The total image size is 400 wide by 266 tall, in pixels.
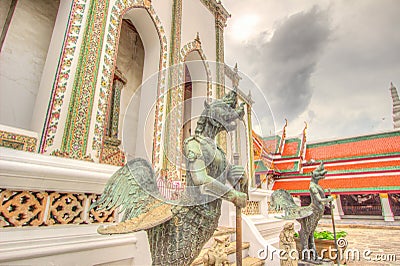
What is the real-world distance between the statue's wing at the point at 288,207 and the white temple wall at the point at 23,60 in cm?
345

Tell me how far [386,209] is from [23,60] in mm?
13549

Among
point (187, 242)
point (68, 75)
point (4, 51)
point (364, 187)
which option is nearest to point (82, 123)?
point (68, 75)

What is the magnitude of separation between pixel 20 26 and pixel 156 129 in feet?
8.71

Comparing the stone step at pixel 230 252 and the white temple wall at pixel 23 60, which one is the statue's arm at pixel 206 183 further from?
the white temple wall at pixel 23 60

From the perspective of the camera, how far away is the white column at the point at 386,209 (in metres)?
9.61

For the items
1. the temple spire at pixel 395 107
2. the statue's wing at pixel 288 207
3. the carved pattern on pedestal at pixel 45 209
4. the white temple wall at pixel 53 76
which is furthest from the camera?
the temple spire at pixel 395 107

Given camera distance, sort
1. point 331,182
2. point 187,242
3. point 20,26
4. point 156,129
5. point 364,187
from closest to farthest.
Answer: point 187,242
point 20,26
point 156,129
point 364,187
point 331,182

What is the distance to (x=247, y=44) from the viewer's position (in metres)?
2.69

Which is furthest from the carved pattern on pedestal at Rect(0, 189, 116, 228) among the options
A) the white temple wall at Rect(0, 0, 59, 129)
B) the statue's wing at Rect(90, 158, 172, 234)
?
the white temple wall at Rect(0, 0, 59, 129)

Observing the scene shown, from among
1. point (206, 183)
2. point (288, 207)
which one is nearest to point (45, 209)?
point (206, 183)

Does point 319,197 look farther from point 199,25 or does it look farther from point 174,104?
point 199,25

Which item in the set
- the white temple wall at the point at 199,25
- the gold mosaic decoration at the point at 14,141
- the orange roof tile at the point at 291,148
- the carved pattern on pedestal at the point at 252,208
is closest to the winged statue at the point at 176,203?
the gold mosaic decoration at the point at 14,141

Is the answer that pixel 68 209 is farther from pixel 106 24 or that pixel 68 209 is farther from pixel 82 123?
pixel 106 24

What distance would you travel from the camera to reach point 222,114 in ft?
3.81
